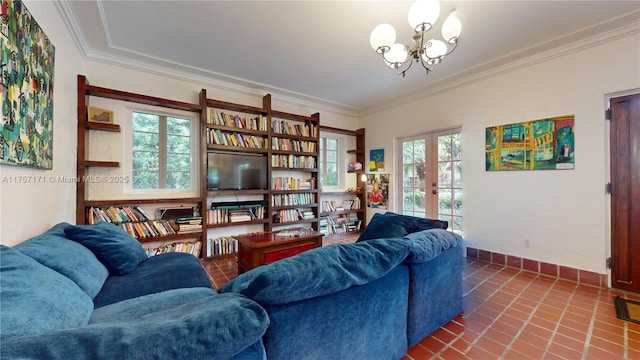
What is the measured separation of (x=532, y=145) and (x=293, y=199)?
3299mm

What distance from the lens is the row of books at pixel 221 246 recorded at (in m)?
3.39

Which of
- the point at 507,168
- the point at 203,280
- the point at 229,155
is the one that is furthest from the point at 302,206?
the point at 507,168

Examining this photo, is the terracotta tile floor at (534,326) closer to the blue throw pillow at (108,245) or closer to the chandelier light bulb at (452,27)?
the blue throw pillow at (108,245)

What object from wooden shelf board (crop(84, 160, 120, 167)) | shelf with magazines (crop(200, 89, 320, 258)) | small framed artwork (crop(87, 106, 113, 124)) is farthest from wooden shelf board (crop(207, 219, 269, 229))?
small framed artwork (crop(87, 106, 113, 124))

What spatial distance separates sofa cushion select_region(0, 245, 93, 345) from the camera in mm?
744

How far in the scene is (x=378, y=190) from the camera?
4.72 meters

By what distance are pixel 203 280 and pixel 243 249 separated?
3.02 feet

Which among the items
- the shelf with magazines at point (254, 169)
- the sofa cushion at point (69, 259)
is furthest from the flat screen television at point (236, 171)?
the sofa cushion at point (69, 259)

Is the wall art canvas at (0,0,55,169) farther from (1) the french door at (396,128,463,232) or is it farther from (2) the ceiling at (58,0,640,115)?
(1) the french door at (396,128,463,232)

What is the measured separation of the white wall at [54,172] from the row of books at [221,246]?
1.44 metres

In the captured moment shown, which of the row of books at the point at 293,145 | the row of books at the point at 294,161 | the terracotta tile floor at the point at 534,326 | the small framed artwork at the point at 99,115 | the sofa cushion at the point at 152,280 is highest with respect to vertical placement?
the small framed artwork at the point at 99,115

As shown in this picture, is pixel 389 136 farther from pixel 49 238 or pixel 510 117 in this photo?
pixel 49 238

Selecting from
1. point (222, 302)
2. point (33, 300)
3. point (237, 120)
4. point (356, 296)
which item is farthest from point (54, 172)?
point (356, 296)

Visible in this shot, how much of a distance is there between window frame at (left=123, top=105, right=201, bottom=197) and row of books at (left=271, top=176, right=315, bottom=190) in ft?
3.78
